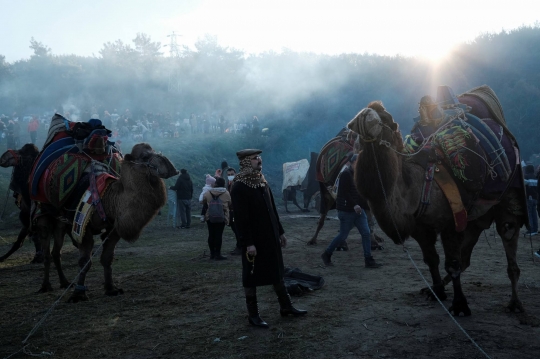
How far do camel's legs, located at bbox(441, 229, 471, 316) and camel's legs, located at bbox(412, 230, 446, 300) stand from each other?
31cm

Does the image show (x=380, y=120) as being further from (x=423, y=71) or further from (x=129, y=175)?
(x=423, y=71)

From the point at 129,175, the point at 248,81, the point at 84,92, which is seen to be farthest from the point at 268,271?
the point at 84,92

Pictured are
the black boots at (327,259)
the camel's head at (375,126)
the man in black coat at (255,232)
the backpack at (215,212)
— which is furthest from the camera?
the backpack at (215,212)

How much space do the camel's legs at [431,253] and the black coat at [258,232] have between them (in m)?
1.76

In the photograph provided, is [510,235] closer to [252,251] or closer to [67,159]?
[252,251]

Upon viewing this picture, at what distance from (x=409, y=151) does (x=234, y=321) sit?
3.02 meters

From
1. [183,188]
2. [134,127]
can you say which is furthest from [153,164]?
[134,127]

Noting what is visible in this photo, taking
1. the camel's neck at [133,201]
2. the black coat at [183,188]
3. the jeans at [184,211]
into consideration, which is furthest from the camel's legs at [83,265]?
the jeans at [184,211]

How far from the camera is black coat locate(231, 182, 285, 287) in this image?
6.13 meters

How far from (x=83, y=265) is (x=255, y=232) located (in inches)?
129

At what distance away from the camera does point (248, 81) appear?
54438 mm

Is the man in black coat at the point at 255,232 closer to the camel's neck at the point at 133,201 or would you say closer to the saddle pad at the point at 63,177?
the camel's neck at the point at 133,201

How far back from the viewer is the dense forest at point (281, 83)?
38875 millimetres

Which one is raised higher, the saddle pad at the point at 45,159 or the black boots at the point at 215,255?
the saddle pad at the point at 45,159
